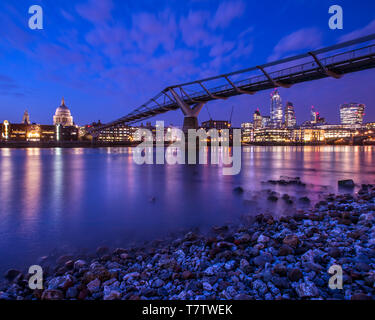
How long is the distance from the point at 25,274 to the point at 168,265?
2.40 meters

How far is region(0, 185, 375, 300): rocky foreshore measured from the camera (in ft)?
9.00

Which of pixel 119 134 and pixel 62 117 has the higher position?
pixel 62 117

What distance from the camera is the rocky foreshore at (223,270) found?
9.00 feet

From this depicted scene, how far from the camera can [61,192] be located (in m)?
10.3

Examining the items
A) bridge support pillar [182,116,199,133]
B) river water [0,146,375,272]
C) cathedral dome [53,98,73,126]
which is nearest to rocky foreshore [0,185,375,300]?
river water [0,146,375,272]

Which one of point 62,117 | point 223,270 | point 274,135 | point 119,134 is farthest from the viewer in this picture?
point 274,135

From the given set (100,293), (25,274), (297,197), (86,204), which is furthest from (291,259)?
(86,204)

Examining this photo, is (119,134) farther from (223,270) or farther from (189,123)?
(223,270)

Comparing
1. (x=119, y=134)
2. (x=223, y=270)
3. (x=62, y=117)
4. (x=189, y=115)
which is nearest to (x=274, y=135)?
(x=119, y=134)

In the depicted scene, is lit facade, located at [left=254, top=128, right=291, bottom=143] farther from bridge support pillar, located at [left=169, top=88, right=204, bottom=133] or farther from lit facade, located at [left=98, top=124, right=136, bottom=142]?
bridge support pillar, located at [left=169, top=88, right=204, bottom=133]

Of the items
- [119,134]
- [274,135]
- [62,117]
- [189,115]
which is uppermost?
[62,117]

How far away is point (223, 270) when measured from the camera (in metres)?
3.29

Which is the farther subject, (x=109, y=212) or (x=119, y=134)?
(x=119, y=134)

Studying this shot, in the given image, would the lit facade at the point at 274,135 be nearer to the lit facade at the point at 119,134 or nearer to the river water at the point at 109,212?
the lit facade at the point at 119,134
